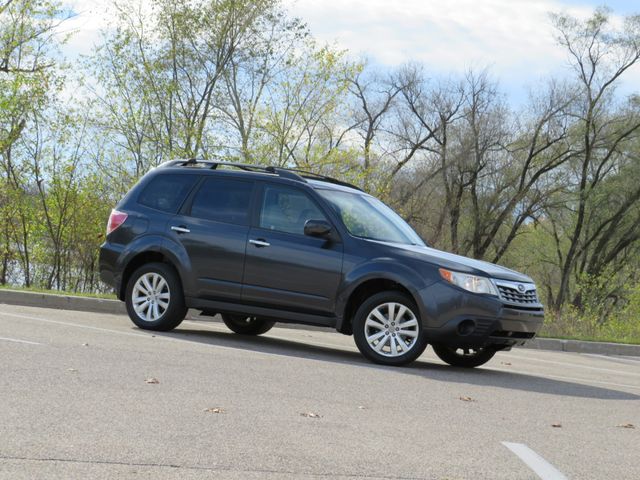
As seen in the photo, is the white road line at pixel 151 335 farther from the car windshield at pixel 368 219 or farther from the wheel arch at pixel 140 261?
the car windshield at pixel 368 219

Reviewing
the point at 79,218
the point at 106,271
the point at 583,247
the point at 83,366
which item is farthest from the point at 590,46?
the point at 83,366

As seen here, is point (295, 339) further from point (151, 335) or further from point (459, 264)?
point (459, 264)

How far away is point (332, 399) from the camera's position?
7.86m

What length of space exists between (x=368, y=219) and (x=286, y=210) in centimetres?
91

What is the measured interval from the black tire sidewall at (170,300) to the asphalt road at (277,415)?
11.6 inches

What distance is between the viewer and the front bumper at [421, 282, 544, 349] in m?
10.3

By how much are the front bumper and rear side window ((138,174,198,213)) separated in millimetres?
3417

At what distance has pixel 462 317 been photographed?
10305mm

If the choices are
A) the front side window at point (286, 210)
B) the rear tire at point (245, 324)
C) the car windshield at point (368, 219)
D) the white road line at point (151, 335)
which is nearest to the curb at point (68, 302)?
the white road line at point (151, 335)

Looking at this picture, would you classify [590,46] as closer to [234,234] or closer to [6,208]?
[6,208]

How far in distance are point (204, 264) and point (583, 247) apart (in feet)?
132

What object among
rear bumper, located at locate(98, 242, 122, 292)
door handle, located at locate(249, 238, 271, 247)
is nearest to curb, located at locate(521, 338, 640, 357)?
door handle, located at locate(249, 238, 271, 247)

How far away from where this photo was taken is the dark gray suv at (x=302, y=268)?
10430 millimetres

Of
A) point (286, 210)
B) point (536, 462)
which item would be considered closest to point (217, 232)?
point (286, 210)
